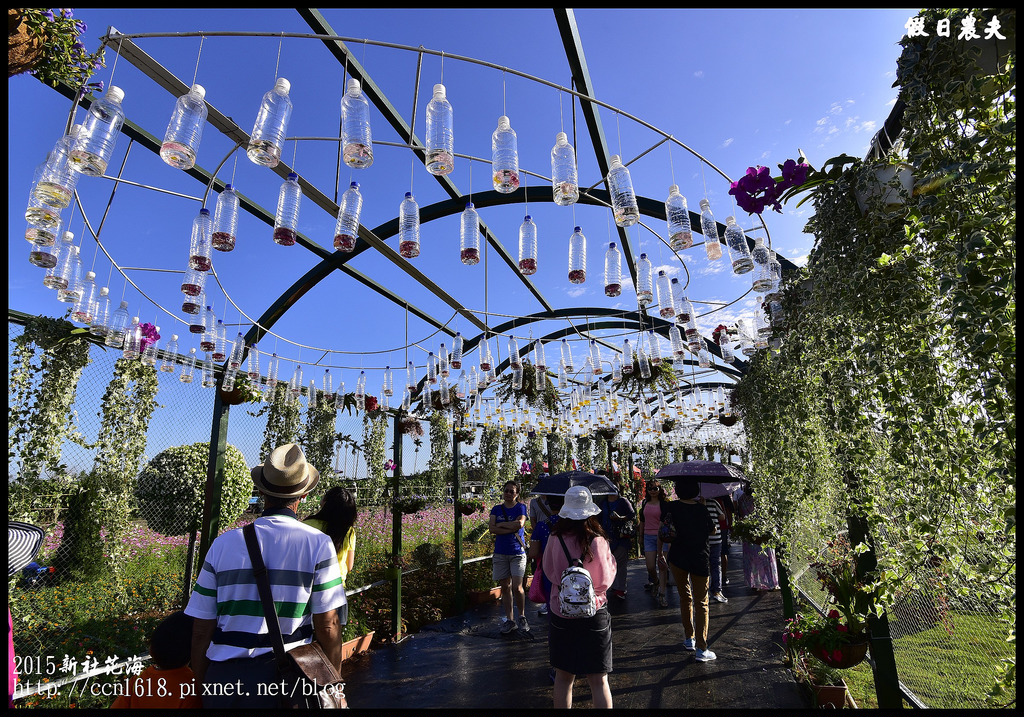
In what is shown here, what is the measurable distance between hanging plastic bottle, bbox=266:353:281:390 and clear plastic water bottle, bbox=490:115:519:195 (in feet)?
16.2

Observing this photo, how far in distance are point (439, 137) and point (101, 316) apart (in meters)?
3.85

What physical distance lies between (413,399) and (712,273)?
203 inches

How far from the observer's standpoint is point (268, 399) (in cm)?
713

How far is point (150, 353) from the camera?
16.8ft

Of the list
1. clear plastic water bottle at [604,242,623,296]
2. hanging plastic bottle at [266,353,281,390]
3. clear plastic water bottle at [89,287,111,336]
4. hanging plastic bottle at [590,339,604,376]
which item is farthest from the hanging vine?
hanging plastic bottle at [590,339,604,376]

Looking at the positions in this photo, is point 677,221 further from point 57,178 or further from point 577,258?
point 57,178

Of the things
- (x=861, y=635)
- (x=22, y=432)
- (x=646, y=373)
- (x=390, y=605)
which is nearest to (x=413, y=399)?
(x=390, y=605)

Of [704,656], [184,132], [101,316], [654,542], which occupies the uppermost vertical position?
[184,132]

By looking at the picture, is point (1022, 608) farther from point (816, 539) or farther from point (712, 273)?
→ point (712, 273)

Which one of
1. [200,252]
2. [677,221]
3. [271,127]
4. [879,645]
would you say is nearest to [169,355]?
[200,252]

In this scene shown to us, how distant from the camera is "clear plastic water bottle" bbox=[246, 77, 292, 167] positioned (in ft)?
7.57

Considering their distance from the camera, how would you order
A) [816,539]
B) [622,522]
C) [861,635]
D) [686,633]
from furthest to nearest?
1. [622,522]
2. [686,633]
3. [816,539]
4. [861,635]

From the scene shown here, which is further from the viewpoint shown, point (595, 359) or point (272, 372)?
point (595, 359)

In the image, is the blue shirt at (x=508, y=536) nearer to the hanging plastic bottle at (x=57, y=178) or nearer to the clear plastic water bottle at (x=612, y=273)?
the clear plastic water bottle at (x=612, y=273)
